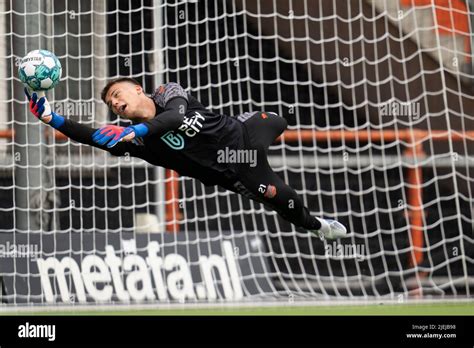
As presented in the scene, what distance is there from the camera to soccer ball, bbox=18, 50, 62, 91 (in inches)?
284

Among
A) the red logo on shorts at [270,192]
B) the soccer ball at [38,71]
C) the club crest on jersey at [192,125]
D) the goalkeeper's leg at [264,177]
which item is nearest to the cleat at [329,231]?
the goalkeeper's leg at [264,177]

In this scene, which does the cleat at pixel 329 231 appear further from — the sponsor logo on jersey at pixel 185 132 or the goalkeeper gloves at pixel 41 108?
the goalkeeper gloves at pixel 41 108

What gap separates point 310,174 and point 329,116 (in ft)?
2.11

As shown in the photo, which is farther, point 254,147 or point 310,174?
point 310,174

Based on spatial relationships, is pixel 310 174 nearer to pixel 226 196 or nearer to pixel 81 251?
pixel 226 196

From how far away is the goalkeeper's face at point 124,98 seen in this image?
756 centimetres

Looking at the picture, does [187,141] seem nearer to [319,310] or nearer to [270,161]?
[319,310]

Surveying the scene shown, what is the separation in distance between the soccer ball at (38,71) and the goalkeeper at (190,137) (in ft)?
0.28

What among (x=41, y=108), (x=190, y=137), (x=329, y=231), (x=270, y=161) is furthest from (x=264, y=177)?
(x=270, y=161)

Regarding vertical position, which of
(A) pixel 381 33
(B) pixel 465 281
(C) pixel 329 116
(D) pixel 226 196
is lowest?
(B) pixel 465 281

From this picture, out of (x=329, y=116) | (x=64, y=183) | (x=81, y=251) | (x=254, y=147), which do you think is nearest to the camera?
(x=254, y=147)

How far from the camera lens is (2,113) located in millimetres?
10391

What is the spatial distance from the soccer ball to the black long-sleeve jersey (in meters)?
0.33

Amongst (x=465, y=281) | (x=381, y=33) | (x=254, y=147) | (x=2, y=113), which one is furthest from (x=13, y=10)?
(x=465, y=281)
